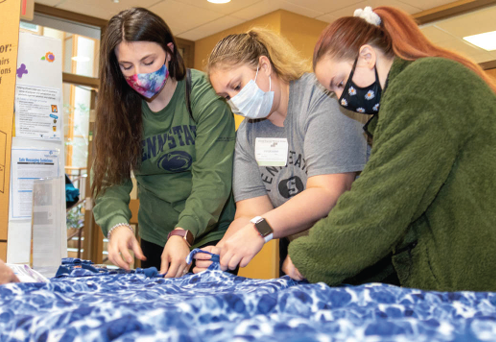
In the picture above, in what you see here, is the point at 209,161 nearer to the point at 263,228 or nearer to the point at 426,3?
the point at 263,228

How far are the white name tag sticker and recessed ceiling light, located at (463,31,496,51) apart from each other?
3437 millimetres

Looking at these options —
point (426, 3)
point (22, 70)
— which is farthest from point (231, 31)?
point (22, 70)

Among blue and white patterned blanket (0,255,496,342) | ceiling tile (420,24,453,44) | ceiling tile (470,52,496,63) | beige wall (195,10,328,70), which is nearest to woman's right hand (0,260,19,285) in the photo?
blue and white patterned blanket (0,255,496,342)

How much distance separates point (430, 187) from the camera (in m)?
0.90

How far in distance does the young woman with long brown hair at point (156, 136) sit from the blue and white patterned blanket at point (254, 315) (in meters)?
0.57

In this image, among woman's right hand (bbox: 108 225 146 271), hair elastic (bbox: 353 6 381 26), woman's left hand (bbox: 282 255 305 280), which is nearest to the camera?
woman's left hand (bbox: 282 255 305 280)

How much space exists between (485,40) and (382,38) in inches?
142

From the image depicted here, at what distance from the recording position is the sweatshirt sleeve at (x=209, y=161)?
142cm

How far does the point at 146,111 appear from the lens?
167 centimetres

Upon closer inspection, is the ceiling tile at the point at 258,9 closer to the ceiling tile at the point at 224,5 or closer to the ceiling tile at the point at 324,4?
the ceiling tile at the point at 224,5

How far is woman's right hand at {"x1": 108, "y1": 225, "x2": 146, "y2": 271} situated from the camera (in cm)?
137

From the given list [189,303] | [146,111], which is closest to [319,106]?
[146,111]

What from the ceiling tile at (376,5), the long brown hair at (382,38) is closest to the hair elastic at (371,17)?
the long brown hair at (382,38)

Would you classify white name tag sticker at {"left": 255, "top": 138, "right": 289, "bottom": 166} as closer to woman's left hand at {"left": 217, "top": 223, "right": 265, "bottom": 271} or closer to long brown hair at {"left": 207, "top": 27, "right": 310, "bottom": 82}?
long brown hair at {"left": 207, "top": 27, "right": 310, "bottom": 82}
